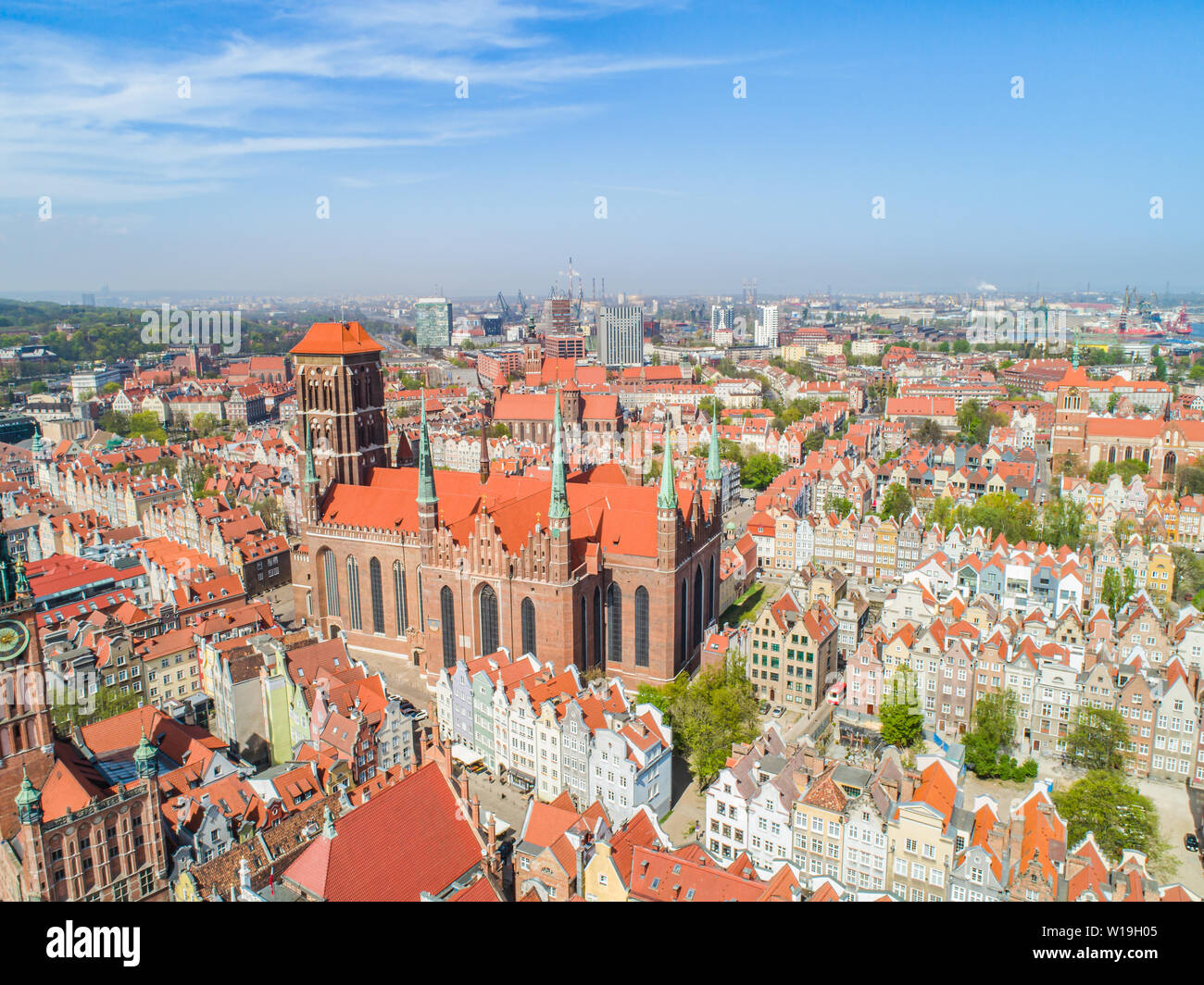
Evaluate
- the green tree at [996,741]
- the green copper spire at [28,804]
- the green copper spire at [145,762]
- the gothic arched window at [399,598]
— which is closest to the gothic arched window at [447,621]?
the gothic arched window at [399,598]

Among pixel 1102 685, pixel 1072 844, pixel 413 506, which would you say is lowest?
pixel 1072 844

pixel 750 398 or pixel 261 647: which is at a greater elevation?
pixel 750 398

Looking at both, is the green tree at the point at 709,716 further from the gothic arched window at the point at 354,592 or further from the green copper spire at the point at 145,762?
the green copper spire at the point at 145,762

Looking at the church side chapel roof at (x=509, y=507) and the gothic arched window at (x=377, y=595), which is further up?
the church side chapel roof at (x=509, y=507)

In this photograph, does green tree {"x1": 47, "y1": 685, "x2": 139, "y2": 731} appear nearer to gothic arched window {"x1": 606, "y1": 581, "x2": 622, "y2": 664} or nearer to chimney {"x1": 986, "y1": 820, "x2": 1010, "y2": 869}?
gothic arched window {"x1": 606, "y1": 581, "x2": 622, "y2": 664}

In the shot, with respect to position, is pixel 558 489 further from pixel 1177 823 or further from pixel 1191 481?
pixel 1191 481

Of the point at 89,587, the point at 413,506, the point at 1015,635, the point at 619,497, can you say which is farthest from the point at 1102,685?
the point at 89,587
